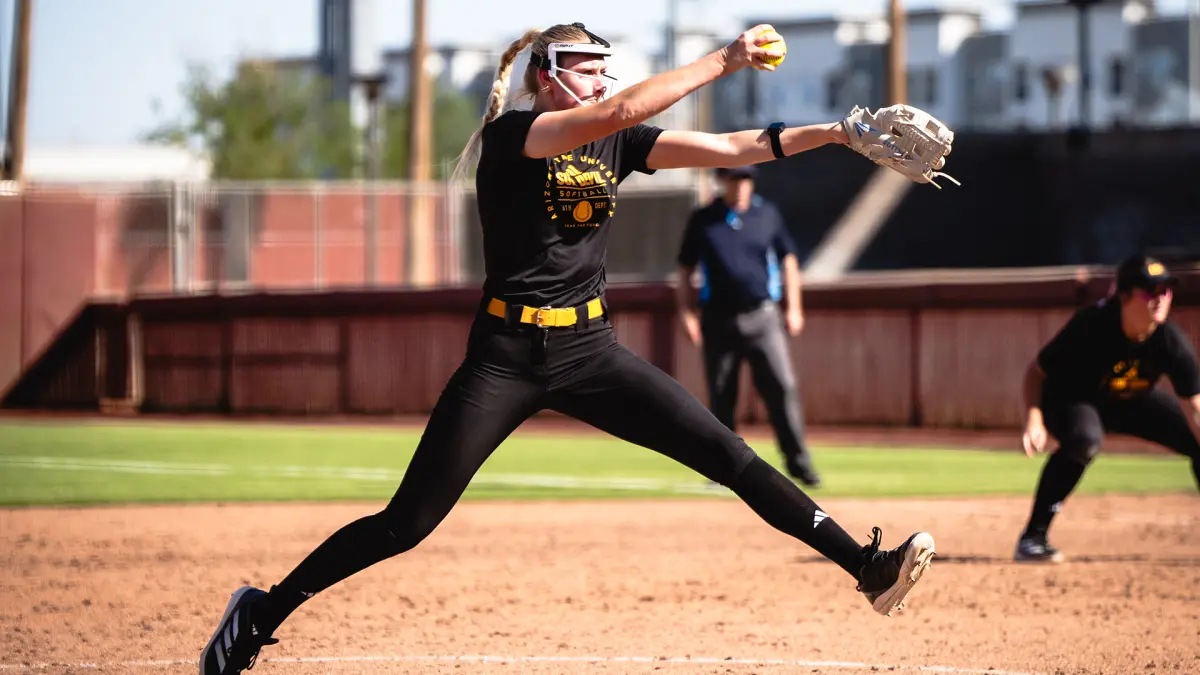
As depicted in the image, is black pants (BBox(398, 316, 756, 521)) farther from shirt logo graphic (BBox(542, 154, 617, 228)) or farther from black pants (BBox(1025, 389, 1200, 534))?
black pants (BBox(1025, 389, 1200, 534))

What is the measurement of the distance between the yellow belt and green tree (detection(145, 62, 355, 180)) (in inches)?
2280

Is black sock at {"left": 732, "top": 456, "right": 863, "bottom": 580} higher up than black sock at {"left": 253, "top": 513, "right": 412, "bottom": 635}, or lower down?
higher up

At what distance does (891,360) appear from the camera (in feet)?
61.1

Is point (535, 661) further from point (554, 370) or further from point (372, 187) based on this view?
point (372, 187)

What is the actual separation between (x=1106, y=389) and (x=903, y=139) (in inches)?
148

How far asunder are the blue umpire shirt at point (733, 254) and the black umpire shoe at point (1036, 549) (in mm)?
3184

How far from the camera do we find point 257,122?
2470 inches

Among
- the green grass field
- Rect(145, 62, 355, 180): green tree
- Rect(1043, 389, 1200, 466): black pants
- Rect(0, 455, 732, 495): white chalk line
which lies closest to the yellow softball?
Rect(1043, 389, 1200, 466): black pants

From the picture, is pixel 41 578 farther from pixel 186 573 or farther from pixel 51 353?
pixel 51 353

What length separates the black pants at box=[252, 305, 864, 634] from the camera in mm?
5359

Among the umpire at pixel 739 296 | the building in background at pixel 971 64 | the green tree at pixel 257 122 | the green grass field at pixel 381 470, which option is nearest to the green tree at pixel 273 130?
the green tree at pixel 257 122

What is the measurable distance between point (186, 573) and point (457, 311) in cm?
1272

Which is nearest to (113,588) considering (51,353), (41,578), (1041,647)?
(41,578)

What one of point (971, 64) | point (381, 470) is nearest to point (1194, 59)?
point (971, 64)
